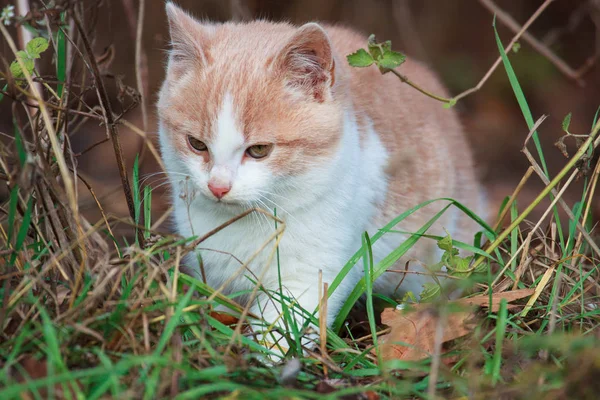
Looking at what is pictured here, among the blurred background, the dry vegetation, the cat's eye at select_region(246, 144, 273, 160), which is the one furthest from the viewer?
the blurred background

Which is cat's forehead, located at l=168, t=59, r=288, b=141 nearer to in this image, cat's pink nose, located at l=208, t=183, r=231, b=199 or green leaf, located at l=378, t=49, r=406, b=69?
cat's pink nose, located at l=208, t=183, r=231, b=199

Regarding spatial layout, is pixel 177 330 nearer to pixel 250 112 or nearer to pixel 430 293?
pixel 250 112

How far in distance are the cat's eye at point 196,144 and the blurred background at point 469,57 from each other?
3.07m

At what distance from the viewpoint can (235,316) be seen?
2.28 meters

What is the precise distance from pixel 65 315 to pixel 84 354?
0.41 feet

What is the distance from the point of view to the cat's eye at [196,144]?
2488mm

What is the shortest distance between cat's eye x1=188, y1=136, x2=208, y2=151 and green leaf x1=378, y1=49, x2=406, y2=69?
0.71m

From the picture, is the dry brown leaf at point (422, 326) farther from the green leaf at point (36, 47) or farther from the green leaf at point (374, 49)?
the green leaf at point (36, 47)

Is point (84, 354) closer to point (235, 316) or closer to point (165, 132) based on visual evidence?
point (235, 316)

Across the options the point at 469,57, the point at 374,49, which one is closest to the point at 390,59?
the point at 374,49

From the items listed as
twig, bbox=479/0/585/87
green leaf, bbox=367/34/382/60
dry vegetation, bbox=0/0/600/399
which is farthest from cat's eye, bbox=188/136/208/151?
twig, bbox=479/0/585/87

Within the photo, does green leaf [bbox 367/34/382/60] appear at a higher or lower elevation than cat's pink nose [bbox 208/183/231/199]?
higher

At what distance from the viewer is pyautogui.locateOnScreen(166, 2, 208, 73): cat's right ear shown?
2551mm

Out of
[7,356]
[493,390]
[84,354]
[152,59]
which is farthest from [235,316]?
[152,59]
